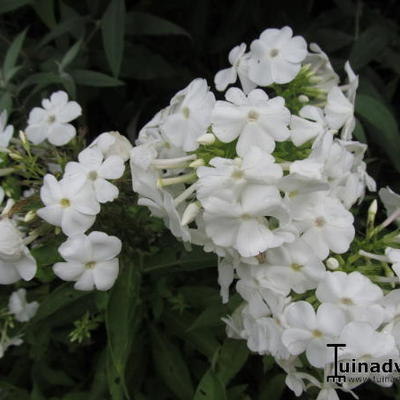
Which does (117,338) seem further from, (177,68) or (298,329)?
(177,68)

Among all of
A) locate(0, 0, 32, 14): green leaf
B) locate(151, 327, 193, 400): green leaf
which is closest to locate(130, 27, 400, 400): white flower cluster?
locate(151, 327, 193, 400): green leaf

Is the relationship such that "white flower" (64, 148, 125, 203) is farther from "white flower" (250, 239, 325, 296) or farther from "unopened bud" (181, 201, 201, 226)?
"white flower" (250, 239, 325, 296)

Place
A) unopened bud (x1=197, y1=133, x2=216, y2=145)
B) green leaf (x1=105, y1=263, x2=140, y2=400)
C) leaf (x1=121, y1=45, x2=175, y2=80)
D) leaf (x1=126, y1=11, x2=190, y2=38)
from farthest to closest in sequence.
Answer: leaf (x1=121, y1=45, x2=175, y2=80)
leaf (x1=126, y1=11, x2=190, y2=38)
green leaf (x1=105, y1=263, x2=140, y2=400)
unopened bud (x1=197, y1=133, x2=216, y2=145)

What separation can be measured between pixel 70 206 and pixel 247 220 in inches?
14.0

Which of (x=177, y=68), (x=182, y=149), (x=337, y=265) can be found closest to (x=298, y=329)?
(x=337, y=265)

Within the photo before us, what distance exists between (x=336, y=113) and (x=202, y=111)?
319 millimetres

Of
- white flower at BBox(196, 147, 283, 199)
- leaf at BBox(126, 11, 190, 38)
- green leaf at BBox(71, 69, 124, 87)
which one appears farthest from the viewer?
leaf at BBox(126, 11, 190, 38)

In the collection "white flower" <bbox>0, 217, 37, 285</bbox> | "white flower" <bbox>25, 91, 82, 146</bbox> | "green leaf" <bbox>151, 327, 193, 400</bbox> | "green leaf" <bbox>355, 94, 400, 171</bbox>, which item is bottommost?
"green leaf" <bbox>151, 327, 193, 400</bbox>

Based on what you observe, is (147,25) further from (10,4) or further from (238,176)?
(238,176)

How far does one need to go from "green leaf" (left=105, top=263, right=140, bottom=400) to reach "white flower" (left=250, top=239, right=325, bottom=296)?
377 mm

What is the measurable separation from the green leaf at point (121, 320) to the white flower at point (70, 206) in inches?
9.8

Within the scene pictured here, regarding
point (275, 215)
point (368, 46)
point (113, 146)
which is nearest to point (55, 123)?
point (113, 146)

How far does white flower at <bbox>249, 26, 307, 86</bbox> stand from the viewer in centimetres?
128

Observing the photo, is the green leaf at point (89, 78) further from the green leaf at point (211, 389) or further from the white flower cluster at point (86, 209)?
the green leaf at point (211, 389)
